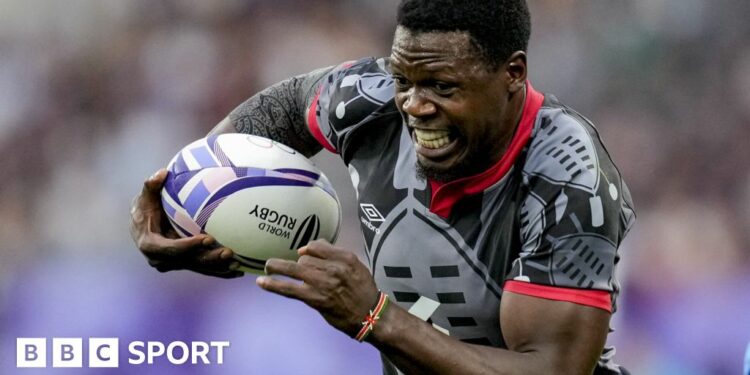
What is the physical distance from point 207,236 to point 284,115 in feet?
2.49

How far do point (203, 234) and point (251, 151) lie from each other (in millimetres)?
287

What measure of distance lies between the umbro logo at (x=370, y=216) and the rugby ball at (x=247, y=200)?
0.49 ft

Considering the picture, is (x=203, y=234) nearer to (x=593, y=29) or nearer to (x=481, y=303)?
(x=481, y=303)

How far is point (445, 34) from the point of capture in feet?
8.97

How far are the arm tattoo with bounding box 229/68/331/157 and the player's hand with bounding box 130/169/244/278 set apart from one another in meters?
0.55

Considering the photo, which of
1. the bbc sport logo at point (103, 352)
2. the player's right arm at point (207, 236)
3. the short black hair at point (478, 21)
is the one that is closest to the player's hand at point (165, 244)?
the player's right arm at point (207, 236)

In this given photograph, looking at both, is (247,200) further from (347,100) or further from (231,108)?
(231,108)

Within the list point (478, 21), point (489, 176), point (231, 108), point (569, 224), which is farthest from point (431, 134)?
point (231, 108)

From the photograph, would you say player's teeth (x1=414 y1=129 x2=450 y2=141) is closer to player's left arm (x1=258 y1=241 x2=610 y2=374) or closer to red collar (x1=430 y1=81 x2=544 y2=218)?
red collar (x1=430 y1=81 x2=544 y2=218)

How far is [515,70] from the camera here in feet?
9.35

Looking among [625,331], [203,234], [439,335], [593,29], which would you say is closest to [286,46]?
[593,29]

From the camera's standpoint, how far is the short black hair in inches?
107

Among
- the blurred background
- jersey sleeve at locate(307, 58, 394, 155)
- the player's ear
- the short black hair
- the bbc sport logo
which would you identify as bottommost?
the bbc sport logo

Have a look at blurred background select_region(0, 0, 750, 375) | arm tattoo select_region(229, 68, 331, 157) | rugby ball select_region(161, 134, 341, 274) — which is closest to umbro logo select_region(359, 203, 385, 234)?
rugby ball select_region(161, 134, 341, 274)
